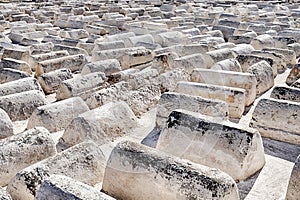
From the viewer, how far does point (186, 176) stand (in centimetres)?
372

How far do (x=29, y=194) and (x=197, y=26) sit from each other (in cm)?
932

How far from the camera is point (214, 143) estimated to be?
4602 millimetres

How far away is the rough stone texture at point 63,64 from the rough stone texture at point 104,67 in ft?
2.00

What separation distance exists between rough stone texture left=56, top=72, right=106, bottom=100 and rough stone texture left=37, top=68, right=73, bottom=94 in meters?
0.44

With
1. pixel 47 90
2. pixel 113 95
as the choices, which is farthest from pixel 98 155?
pixel 47 90

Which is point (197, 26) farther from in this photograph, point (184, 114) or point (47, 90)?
point (184, 114)

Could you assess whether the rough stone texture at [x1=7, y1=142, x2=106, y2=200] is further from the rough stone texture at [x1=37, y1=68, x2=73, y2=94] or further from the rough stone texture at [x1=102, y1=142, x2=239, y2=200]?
the rough stone texture at [x1=37, y1=68, x2=73, y2=94]

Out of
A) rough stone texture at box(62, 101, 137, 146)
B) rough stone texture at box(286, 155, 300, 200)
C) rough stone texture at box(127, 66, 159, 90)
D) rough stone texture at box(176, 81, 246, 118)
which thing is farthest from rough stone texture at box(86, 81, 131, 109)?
rough stone texture at box(286, 155, 300, 200)

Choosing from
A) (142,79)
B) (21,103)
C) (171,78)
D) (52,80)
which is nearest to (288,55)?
(171,78)

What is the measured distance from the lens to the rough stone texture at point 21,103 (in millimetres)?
5934

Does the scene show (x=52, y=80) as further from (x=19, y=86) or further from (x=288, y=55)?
(x=288, y=55)

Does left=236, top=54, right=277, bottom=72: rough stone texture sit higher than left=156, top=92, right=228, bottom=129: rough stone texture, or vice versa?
left=156, top=92, right=228, bottom=129: rough stone texture

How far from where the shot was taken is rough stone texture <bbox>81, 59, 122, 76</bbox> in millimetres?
7664

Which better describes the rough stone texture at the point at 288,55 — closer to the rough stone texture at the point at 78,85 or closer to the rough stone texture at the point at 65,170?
the rough stone texture at the point at 78,85
